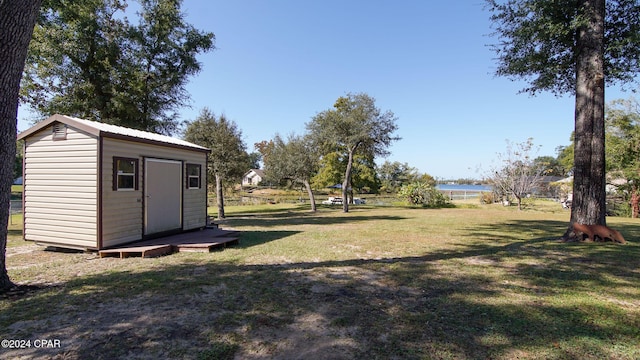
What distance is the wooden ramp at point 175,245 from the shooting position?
6.37 metres

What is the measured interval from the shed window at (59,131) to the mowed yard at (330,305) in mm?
2602

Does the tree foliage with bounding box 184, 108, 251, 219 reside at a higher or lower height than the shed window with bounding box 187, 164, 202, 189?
higher

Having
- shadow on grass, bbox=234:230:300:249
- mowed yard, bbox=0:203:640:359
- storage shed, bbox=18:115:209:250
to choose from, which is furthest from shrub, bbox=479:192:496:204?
storage shed, bbox=18:115:209:250

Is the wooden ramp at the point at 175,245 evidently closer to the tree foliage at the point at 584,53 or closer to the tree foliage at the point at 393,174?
the tree foliage at the point at 584,53

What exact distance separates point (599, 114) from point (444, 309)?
7.25m

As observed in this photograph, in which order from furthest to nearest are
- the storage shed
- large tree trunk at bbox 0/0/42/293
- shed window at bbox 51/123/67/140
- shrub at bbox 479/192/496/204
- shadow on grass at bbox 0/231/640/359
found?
shrub at bbox 479/192/496/204 → shed window at bbox 51/123/67/140 → the storage shed → large tree trunk at bbox 0/0/42/293 → shadow on grass at bbox 0/231/640/359

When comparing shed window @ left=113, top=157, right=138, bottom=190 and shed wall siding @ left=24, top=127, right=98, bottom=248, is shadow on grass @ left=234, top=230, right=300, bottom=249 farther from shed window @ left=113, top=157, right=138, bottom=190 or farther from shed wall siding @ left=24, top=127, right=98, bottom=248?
shed wall siding @ left=24, top=127, right=98, bottom=248

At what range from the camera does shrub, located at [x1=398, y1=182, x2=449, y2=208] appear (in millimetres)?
24203

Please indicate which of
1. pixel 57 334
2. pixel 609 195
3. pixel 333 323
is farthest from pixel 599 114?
pixel 609 195

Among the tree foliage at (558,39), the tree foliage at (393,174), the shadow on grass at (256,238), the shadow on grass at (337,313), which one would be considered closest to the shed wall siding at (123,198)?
the shadow on grass at (337,313)

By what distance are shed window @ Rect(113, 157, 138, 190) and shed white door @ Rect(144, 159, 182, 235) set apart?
0.89 ft

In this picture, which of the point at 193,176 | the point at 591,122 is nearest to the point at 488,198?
the point at 591,122

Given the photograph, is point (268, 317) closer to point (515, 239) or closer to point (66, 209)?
point (66, 209)

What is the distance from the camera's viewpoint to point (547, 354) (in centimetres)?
255
